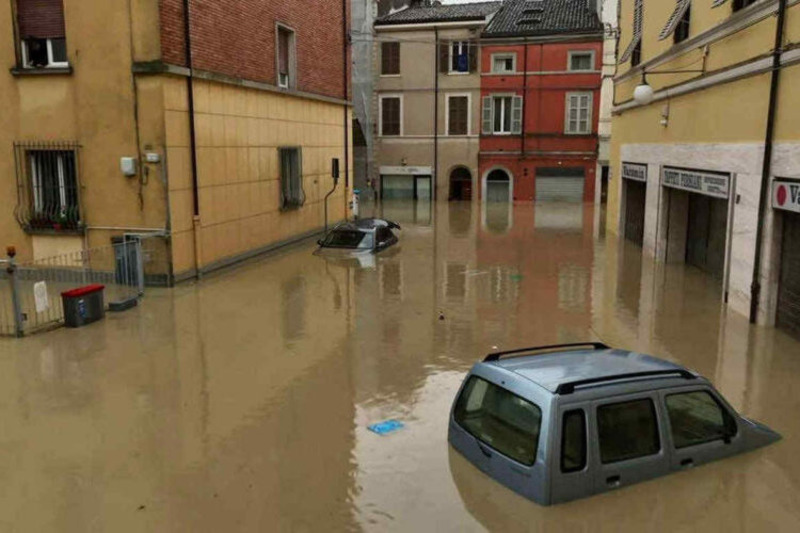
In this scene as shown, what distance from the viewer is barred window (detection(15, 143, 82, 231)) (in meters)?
15.3

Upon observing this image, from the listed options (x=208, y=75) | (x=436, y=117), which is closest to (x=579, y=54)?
(x=436, y=117)

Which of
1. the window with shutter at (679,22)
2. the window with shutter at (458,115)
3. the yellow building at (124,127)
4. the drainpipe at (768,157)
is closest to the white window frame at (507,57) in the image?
the window with shutter at (458,115)

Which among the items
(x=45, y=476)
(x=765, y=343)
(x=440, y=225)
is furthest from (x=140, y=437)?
(x=440, y=225)

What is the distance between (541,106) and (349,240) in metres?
21.0

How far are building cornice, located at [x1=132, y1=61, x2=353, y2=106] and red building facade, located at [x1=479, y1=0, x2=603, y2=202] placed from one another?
1759cm

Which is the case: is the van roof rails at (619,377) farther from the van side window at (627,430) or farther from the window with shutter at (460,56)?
the window with shutter at (460,56)

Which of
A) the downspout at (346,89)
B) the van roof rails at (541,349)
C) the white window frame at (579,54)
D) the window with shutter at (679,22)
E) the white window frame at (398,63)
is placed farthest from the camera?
the white window frame at (398,63)

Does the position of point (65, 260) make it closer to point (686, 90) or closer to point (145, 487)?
point (145, 487)

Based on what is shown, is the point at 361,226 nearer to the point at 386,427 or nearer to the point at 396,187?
the point at 386,427

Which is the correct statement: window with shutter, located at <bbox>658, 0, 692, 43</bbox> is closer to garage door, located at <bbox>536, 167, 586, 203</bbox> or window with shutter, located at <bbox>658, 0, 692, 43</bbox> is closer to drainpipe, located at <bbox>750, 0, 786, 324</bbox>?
drainpipe, located at <bbox>750, 0, 786, 324</bbox>

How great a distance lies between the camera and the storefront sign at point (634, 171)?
66.2ft

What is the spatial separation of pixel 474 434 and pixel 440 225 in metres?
21.4

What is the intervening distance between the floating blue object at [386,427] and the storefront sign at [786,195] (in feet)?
23.3

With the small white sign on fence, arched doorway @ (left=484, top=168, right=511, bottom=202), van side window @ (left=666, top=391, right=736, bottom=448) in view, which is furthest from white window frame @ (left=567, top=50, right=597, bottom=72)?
van side window @ (left=666, top=391, right=736, bottom=448)
